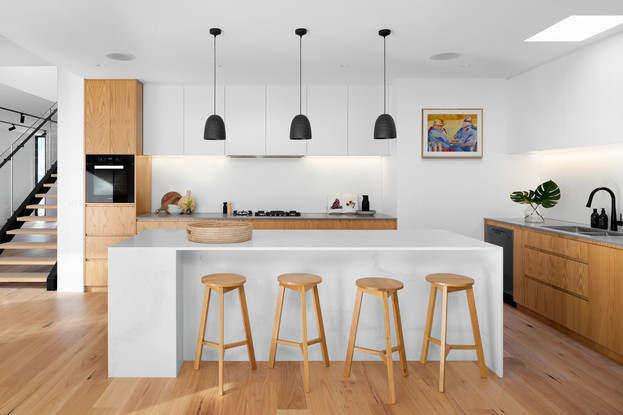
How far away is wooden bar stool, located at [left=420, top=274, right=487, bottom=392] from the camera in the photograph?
258 cm

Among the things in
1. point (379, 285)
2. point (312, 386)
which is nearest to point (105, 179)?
point (312, 386)

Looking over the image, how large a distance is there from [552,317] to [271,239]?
2.57 metres

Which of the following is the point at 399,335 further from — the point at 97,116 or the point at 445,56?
the point at 97,116

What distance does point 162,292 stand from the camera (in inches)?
107

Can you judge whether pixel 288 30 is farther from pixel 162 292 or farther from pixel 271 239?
pixel 162 292

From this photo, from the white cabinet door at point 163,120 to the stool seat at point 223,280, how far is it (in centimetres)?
277

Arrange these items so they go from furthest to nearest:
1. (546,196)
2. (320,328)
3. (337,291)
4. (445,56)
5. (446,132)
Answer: (446,132), (546,196), (445,56), (337,291), (320,328)

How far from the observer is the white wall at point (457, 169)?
15.8 ft

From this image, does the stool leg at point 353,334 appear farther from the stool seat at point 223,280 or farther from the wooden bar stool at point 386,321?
the stool seat at point 223,280

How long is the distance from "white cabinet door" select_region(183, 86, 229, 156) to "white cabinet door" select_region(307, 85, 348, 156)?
3.50 ft

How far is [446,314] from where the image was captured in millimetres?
2613

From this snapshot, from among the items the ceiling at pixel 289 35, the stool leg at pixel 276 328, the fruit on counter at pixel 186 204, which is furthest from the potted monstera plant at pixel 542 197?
the fruit on counter at pixel 186 204

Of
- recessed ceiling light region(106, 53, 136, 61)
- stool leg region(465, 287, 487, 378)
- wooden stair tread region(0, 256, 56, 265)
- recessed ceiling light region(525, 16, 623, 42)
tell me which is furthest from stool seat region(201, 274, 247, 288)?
wooden stair tread region(0, 256, 56, 265)

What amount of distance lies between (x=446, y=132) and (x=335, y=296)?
8.85ft
